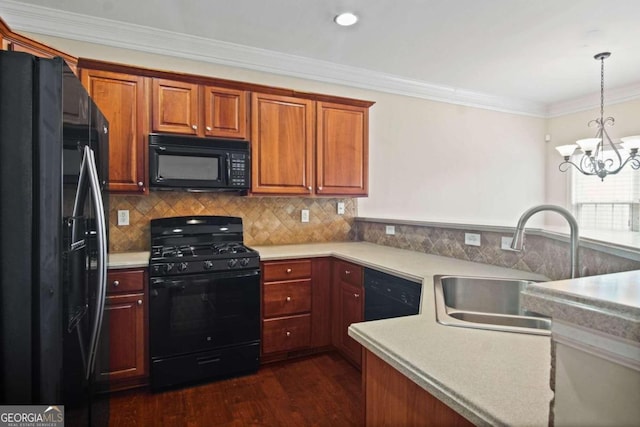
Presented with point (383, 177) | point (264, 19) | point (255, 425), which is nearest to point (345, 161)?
point (383, 177)

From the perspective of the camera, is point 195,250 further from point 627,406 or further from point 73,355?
point 627,406

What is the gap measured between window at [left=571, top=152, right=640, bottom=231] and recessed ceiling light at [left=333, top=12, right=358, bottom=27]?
12.9ft

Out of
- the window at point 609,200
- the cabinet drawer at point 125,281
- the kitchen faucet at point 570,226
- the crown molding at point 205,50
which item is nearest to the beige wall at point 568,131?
the window at point 609,200

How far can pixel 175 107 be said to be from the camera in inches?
105

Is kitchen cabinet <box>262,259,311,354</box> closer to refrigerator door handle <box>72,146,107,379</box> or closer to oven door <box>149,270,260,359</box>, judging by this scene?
oven door <box>149,270,260,359</box>

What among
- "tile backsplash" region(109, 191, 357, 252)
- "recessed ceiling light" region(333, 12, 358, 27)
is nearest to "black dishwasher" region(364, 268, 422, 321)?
"tile backsplash" region(109, 191, 357, 252)

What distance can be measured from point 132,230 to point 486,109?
443 centimetres

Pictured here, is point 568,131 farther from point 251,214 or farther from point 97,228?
point 97,228

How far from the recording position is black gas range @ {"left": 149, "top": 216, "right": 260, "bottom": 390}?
2.33 meters

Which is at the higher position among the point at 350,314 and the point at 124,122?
the point at 124,122

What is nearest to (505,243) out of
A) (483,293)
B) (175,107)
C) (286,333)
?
(483,293)

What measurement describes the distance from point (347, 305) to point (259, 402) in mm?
917

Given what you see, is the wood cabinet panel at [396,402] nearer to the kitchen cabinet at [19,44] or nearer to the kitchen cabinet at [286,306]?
the kitchen cabinet at [286,306]

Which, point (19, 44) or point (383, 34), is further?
point (383, 34)
